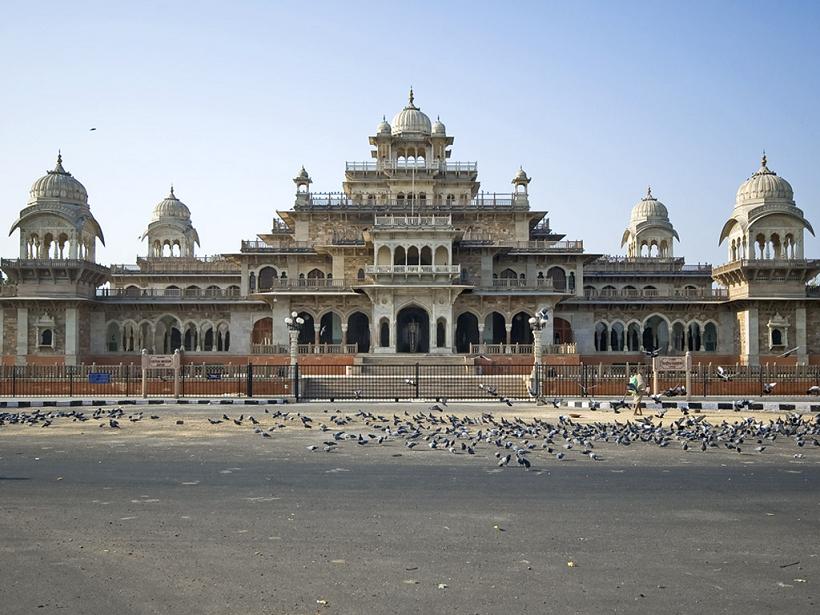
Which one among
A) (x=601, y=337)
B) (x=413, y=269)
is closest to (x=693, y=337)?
(x=601, y=337)

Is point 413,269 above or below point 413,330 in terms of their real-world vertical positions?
above

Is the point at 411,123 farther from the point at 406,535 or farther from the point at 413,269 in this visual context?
the point at 406,535

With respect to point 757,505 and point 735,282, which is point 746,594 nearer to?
point 757,505

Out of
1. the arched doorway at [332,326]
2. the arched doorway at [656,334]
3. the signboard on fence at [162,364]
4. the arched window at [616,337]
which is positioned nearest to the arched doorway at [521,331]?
the arched window at [616,337]

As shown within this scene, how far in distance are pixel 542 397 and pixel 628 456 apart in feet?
39.5

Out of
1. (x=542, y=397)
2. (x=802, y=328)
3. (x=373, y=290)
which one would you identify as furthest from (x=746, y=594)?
(x=802, y=328)

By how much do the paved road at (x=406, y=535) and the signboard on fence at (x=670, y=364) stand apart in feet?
42.7

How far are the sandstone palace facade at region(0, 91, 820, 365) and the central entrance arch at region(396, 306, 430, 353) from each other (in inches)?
3.9

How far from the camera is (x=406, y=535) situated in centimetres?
748

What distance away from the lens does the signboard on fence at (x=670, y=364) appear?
2519 cm

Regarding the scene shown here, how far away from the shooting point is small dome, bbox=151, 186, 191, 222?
64125mm

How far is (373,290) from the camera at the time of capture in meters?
41.3

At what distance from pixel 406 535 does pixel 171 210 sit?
60.6 m

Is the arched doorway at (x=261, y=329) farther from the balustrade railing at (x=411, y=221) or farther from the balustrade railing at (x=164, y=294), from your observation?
the balustrade railing at (x=411, y=221)
